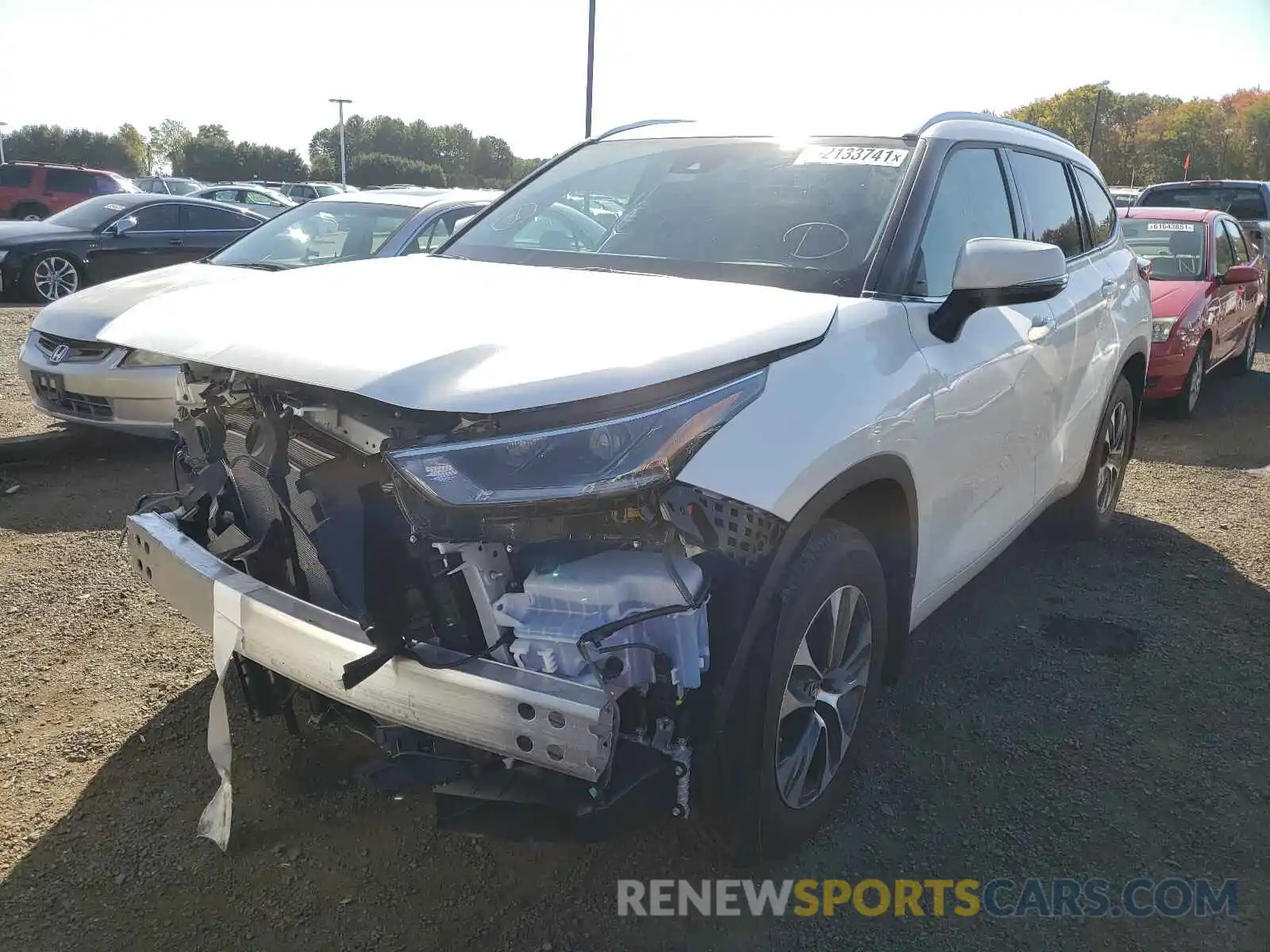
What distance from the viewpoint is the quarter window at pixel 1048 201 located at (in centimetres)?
379

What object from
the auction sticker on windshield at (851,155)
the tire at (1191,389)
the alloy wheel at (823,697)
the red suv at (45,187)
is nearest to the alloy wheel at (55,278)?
the red suv at (45,187)

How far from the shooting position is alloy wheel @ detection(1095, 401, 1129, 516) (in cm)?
484

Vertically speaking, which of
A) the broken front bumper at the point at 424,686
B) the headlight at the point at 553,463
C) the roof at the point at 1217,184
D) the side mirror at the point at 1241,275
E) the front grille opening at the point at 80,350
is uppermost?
the roof at the point at 1217,184

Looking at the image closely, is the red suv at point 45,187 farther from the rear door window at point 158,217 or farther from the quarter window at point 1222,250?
the quarter window at point 1222,250

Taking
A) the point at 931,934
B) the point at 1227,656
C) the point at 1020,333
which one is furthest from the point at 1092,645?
the point at 931,934

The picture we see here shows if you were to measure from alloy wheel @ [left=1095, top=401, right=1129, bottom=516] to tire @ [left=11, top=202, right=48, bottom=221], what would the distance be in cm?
2217

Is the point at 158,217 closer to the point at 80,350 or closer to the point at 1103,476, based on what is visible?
the point at 80,350

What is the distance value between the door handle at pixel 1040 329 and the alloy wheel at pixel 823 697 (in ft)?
4.51

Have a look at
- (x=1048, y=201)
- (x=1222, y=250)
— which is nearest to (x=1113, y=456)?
(x=1048, y=201)

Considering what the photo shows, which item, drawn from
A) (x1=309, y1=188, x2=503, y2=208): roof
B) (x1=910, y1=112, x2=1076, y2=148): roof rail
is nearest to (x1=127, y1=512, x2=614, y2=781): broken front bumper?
(x1=910, y1=112, x2=1076, y2=148): roof rail

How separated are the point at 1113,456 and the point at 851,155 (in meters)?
2.76

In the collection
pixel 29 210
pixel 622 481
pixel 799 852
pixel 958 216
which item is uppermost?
pixel 958 216

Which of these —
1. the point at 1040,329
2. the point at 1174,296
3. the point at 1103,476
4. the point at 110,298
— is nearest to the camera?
the point at 1040,329

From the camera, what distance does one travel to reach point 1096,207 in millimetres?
4762
